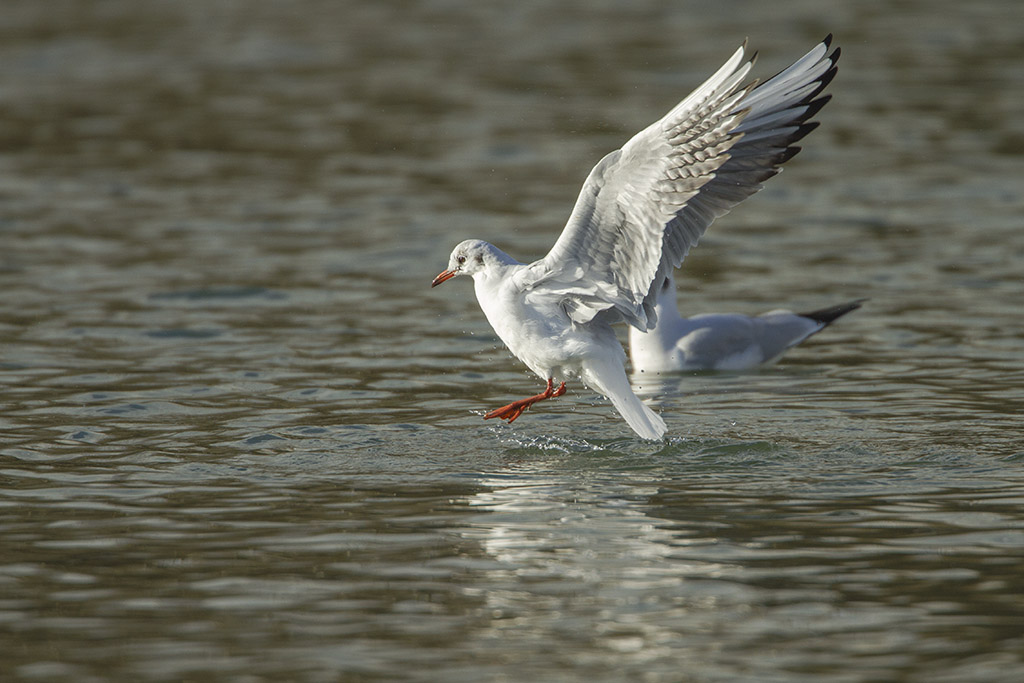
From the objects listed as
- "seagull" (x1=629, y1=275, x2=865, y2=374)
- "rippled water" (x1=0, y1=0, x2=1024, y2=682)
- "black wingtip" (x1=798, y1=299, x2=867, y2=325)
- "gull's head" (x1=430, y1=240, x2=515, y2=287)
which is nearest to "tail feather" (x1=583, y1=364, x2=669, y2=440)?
"rippled water" (x1=0, y1=0, x2=1024, y2=682)

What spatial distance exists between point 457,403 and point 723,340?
2.45 m

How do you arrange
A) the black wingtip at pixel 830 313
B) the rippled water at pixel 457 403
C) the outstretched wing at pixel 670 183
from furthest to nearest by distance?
1. the black wingtip at pixel 830 313
2. the outstretched wing at pixel 670 183
3. the rippled water at pixel 457 403

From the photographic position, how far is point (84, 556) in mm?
6980

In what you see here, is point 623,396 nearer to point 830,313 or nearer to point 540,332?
point 540,332

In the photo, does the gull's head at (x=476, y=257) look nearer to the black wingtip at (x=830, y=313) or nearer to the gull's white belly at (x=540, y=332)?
the gull's white belly at (x=540, y=332)

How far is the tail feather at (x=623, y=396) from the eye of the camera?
853 cm

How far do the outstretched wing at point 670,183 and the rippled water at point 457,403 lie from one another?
1.03 m

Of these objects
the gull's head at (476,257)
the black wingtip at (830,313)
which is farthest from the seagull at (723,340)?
the gull's head at (476,257)

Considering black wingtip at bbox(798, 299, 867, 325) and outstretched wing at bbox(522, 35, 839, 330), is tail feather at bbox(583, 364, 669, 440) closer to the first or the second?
outstretched wing at bbox(522, 35, 839, 330)

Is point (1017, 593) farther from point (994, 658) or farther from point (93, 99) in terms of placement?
point (93, 99)

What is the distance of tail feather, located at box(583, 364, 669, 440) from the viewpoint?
336 inches

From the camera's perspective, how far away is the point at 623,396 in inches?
344

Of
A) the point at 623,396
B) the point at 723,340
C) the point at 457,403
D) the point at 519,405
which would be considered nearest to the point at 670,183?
the point at 623,396

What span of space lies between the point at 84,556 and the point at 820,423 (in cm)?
462
